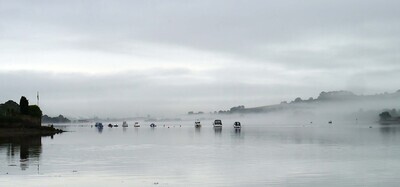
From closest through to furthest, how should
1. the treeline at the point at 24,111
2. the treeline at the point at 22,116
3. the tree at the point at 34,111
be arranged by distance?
the treeline at the point at 22,116, the treeline at the point at 24,111, the tree at the point at 34,111

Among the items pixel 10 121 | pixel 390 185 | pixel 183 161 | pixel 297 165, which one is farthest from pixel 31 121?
pixel 390 185

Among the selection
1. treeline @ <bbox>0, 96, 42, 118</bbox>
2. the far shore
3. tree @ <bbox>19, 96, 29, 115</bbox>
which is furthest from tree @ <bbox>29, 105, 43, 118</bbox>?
the far shore

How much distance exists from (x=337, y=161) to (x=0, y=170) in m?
25.4

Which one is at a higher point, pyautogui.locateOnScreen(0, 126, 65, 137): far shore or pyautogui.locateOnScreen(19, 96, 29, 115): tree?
pyautogui.locateOnScreen(19, 96, 29, 115): tree

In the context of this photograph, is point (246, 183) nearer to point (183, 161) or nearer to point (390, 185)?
point (390, 185)

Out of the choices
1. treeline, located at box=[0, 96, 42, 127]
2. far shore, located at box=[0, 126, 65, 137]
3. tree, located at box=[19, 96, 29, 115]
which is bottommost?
far shore, located at box=[0, 126, 65, 137]

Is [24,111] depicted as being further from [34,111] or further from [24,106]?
[34,111]

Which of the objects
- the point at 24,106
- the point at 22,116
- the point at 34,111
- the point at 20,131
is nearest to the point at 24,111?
the point at 24,106

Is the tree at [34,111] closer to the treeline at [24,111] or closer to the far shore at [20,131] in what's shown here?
the treeline at [24,111]

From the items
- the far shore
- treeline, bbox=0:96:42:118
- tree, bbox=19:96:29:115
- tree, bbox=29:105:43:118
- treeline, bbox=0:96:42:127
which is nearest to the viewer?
the far shore

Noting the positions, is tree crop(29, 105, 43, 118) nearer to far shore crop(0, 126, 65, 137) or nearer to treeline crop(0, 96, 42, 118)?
treeline crop(0, 96, 42, 118)

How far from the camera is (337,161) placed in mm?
41750

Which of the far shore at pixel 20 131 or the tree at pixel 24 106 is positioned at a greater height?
the tree at pixel 24 106

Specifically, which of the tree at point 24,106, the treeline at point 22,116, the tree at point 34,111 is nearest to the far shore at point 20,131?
the treeline at point 22,116
